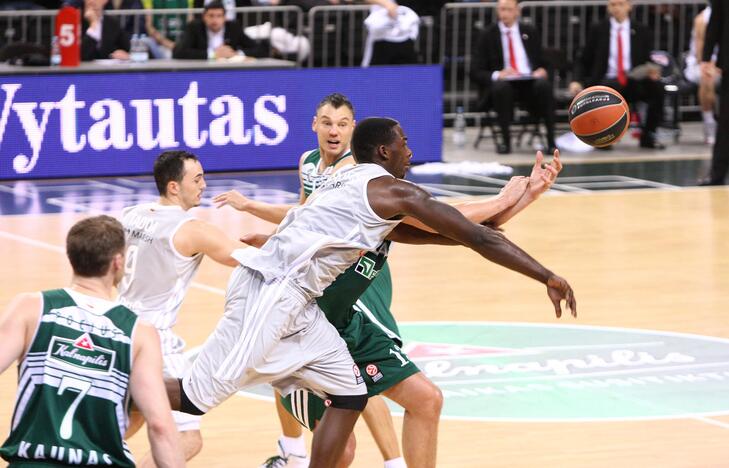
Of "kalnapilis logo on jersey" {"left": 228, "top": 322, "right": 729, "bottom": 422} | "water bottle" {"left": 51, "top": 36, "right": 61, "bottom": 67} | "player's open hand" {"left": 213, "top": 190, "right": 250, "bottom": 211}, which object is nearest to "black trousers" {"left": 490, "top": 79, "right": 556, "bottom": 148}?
"water bottle" {"left": 51, "top": 36, "right": 61, "bottom": 67}

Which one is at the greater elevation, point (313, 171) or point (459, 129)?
point (313, 171)

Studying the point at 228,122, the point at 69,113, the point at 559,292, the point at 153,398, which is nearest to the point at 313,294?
the point at 559,292

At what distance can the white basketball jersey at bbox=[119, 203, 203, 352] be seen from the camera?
6211mm

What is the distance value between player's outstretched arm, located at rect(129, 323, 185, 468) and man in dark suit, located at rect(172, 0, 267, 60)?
12.3 m

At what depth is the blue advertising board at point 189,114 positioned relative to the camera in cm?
1523

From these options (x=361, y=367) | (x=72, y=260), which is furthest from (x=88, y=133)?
(x=72, y=260)

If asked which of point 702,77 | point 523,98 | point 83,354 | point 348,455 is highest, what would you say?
point 702,77

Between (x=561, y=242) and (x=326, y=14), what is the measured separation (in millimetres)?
7045

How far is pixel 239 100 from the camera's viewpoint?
1596 centimetres

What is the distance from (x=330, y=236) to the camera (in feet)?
18.2

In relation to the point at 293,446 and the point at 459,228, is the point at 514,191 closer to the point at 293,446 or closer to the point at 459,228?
the point at 459,228

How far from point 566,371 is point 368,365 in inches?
102

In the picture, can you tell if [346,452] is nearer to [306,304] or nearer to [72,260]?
[306,304]

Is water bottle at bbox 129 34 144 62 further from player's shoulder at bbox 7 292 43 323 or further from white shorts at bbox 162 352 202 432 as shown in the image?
player's shoulder at bbox 7 292 43 323
